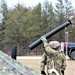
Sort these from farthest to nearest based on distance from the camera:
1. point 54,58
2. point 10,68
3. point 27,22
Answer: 1. point 27,22
2. point 54,58
3. point 10,68

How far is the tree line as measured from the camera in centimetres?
4084

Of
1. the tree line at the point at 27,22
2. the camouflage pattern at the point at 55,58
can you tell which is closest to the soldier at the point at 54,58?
the camouflage pattern at the point at 55,58

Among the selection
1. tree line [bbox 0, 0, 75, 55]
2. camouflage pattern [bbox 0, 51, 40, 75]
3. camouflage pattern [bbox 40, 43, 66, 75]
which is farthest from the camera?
tree line [bbox 0, 0, 75, 55]

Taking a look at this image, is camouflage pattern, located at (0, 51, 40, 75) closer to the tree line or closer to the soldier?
the soldier

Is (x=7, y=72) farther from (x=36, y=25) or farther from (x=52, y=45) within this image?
(x=36, y=25)

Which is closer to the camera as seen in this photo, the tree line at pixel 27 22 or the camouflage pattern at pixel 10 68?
the camouflage pattern at pixel 10 68

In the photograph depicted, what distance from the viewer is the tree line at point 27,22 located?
40844 mm

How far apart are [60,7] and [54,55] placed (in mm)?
40687

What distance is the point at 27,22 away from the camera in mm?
41750

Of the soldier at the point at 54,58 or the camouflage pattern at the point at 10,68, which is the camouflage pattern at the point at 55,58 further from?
the camouflage pattern at the point at 10,68

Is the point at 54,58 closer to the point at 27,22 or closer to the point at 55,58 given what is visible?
the point at 55,58

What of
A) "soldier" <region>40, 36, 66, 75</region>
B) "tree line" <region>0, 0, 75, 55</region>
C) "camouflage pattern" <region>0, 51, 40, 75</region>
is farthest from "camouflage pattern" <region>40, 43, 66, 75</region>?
"tree line" <region>0, 0, 75, 55</region>

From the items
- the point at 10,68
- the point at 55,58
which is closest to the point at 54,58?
the point at 55,58

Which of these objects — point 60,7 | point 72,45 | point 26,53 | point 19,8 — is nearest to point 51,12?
point 60,7
